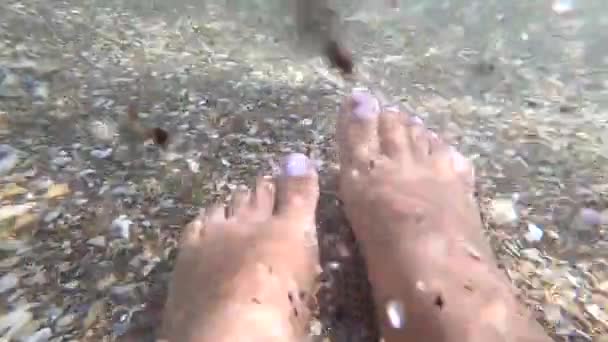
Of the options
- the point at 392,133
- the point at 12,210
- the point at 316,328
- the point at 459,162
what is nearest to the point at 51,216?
the point at 12,210

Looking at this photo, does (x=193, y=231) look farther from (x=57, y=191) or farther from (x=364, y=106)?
(x=364, y=106)

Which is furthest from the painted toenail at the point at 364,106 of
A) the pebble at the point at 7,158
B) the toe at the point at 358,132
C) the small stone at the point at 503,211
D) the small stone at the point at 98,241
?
the pebble at the point at 7,158

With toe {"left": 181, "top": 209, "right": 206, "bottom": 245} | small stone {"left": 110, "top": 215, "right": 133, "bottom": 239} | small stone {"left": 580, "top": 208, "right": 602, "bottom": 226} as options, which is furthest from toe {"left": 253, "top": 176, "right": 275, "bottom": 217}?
small stone {"left": 580, "top": 208, "right": 602, "bottom": 226}

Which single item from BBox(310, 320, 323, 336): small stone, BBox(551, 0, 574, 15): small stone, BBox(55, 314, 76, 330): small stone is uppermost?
BBox(551, 0, 574, 15): small stone

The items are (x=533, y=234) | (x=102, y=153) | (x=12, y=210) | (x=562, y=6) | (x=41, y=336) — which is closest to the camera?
(x=41, y=336)

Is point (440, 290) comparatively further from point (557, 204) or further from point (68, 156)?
point (68, 156)

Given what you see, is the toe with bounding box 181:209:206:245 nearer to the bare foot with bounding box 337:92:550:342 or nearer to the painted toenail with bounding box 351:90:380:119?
the bare foot with bounding box 337:92:550:342

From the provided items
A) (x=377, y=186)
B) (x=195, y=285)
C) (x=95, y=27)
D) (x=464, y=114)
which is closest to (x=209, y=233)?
(x=195, y=285)
